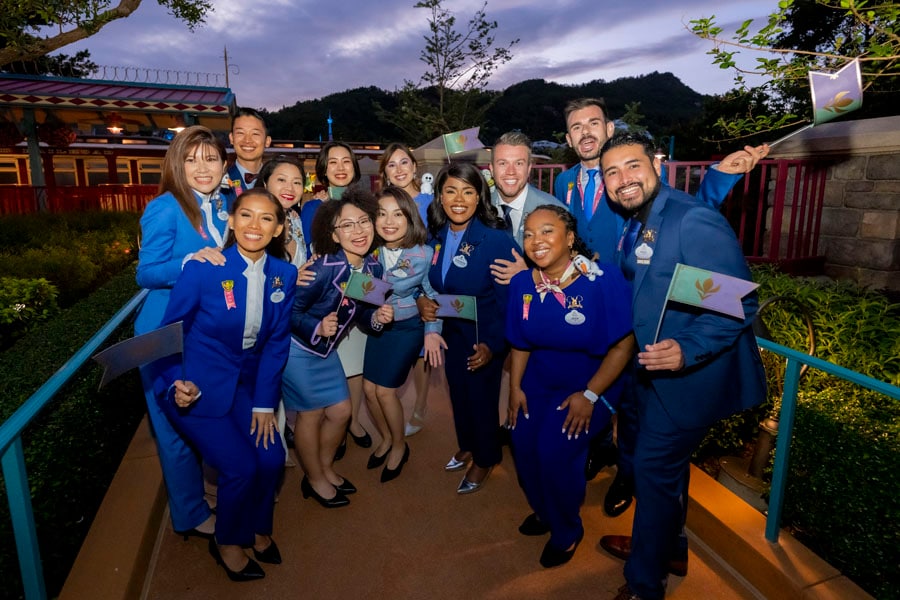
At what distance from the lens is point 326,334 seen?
10.9ft

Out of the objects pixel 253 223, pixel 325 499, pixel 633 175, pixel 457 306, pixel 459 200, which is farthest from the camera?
pixel 325 499

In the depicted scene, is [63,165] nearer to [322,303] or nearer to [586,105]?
[322,303]

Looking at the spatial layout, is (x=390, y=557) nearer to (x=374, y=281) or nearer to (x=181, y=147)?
(x=374, y=281)

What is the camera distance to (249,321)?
9.11ft

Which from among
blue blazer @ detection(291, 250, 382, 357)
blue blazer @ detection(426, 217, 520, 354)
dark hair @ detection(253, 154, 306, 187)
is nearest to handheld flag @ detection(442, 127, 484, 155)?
blue blazer @ detection(426, 217, 520, 354)

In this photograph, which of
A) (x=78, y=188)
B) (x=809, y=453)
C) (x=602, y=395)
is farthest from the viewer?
(x=78, y=188)

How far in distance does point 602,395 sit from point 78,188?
1621 centimetres

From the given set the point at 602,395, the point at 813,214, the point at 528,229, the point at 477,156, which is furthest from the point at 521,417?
the point at 477,156

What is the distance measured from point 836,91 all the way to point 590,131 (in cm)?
162

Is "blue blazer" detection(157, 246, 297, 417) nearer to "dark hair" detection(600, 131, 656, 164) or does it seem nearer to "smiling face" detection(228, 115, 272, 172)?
"smiling face" detection(228, 115, 272, 172)

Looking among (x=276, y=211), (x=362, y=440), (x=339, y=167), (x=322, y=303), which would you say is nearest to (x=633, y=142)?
(x=276, y=211)

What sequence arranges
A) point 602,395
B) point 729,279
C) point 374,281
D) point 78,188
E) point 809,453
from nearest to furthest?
point 729,279, point 809,453, point 602,395, point 374,281, point 78,188

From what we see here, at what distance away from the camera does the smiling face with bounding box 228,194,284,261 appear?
2.73 m

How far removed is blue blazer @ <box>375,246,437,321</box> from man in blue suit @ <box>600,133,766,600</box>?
1.49m
